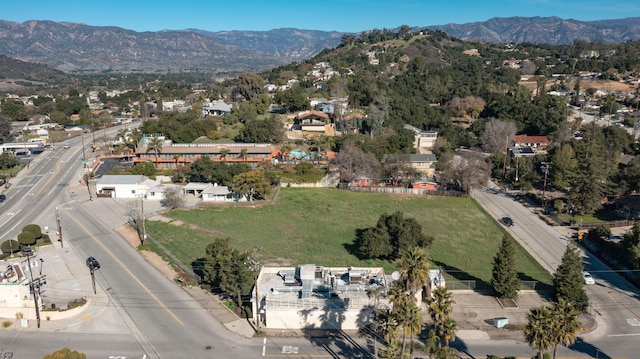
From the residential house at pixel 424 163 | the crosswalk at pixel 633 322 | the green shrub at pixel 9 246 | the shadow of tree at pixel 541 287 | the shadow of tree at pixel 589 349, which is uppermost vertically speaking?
the residential house at pixel 424 163

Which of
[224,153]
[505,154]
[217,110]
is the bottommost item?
[505,154]

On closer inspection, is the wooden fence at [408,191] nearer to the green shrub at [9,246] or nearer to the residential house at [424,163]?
the residential house at [424,163]

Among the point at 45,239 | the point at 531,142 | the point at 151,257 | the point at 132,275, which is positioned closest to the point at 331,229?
the point at 151,257

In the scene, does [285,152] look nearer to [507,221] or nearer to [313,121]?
[313,121]

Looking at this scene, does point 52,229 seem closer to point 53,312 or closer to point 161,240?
point 161,240

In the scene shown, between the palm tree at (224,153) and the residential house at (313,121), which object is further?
the residential house at (313,121)

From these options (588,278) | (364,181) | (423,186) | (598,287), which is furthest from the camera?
(364,181)

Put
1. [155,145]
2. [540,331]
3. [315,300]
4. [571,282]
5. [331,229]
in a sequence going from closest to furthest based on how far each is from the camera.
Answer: [540,331]
[315,300]
[571,282]
[331,229]
[155,145]

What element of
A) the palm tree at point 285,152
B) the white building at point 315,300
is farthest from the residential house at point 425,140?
the white building at point 315,300
